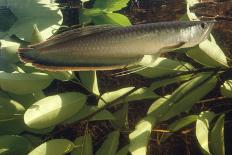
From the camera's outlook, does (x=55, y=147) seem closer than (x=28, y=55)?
No

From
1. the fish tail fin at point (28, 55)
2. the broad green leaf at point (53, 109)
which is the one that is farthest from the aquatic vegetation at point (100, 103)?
the fish tail fin at point (28, 55)

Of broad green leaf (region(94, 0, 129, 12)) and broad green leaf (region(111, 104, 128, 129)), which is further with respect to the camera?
broad green leaf (region(94, 0, 129, 12))

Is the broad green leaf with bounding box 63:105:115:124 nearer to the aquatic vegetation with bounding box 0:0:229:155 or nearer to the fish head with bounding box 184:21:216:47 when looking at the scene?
the aquatic vegetation with bounding box 0:0:229:155

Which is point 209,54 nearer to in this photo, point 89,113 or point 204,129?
point 204,129

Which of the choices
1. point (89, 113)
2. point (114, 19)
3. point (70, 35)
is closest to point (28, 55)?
point (70, 35)

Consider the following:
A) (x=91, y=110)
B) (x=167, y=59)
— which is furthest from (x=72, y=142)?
(x=167, y=59)

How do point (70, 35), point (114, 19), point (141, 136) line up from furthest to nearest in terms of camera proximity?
point (114, 19) < point (141, 136) < point (70, 35)

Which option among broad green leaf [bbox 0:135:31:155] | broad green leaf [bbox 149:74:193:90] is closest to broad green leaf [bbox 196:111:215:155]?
broad green leaf [bbox 149:74:193:90]
